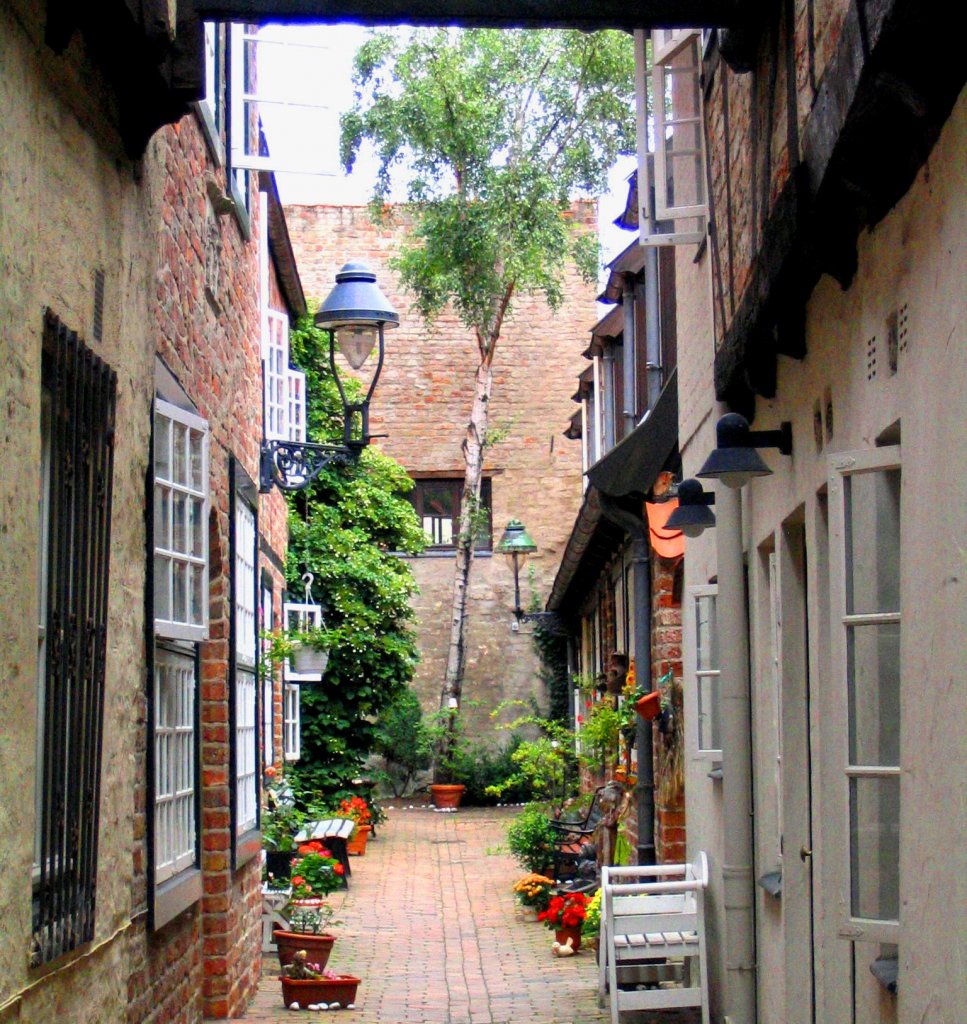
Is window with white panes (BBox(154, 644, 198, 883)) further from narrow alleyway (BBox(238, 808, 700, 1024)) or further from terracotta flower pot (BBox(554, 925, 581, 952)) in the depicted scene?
terracotta flower pot (BBox(554, 925, 581, 952))

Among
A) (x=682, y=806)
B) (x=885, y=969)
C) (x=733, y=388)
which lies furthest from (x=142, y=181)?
(x=682, y=806)

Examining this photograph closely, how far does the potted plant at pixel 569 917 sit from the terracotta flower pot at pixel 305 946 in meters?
2.04

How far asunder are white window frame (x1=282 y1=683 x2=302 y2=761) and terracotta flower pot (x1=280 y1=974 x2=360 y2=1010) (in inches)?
256

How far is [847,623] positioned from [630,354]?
10.7m

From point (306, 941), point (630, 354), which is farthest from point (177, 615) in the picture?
point (630, 354)

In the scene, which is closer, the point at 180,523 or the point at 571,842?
the point at 180,523

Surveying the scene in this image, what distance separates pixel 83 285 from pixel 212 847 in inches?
164

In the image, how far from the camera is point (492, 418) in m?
28.2

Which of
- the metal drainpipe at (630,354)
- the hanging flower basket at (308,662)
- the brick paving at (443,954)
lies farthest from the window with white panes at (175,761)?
the hanging flower basket at (308,662)

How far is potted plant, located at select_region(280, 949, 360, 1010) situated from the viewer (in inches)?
356

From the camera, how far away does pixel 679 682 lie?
9.92m

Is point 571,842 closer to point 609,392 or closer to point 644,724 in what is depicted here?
point 644,724

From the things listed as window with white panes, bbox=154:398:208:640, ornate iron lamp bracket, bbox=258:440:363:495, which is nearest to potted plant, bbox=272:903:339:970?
ornate iron lamp bracket, bbox=258:440:363:495

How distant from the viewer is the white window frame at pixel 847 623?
13.2ft
